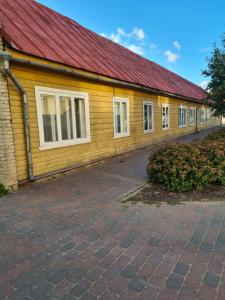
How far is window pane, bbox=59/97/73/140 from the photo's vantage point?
648cm

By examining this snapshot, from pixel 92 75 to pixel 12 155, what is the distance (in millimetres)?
3692

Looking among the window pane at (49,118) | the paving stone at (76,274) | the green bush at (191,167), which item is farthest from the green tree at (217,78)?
the paving stone at (76,274)

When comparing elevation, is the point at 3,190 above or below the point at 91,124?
below

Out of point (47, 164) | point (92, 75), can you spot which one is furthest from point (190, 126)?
point (47, 164)

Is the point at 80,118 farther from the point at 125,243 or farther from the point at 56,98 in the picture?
the point at 125,243

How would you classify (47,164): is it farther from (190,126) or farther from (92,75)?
(190,126)

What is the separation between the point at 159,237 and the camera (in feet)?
9.95

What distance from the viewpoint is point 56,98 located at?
20.4 feet

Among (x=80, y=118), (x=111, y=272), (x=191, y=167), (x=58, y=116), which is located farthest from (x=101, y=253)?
(x=80, y=118)

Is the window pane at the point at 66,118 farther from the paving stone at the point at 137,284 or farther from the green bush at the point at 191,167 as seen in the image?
the paving stone at the point at 137,284

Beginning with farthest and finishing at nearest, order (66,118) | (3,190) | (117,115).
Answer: (117,115) < (66,118) < (3,190)

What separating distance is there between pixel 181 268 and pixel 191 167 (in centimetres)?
272

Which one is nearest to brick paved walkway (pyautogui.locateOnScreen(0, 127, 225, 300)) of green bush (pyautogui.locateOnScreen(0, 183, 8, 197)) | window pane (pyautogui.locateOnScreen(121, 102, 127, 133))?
green bush (pyautogui.locateOnScreen(0, 183, 8, 197))

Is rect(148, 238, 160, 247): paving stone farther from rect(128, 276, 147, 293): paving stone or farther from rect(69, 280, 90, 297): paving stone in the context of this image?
rect(69, 280, 90, 297): paving stone
